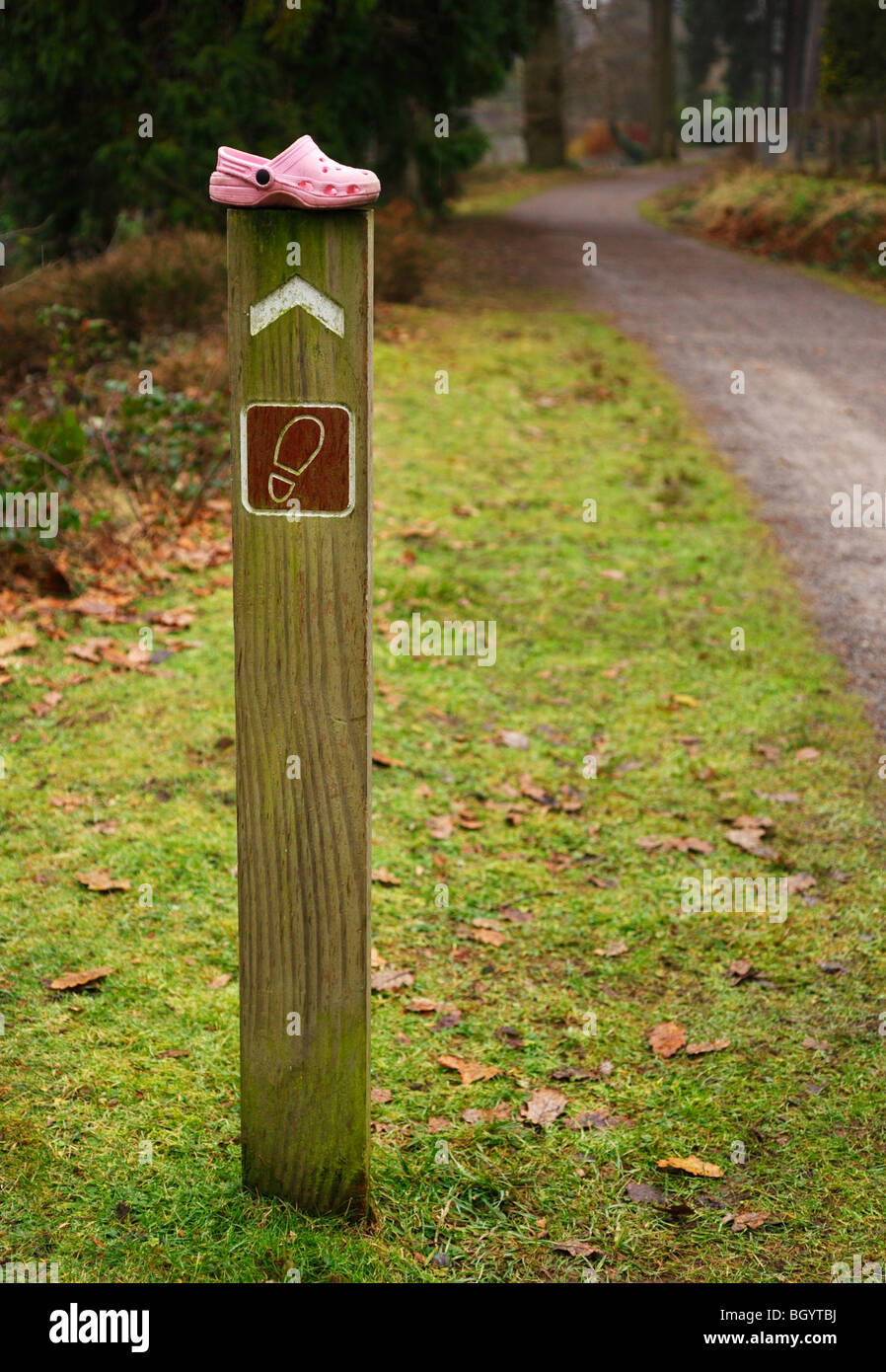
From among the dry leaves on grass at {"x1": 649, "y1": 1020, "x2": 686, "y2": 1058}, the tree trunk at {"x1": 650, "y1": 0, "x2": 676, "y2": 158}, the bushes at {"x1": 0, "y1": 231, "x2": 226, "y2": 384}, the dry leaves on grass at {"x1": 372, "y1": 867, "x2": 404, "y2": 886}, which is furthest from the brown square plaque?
the tree trunk at {"x1": 650, "y1": 0, "x2": 676, "y2": 158}

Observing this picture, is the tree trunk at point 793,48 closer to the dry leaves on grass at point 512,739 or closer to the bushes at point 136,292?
the bushes at point 136,292

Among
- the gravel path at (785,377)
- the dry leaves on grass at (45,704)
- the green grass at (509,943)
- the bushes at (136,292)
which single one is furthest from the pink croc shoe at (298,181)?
the bushes at (136,292)

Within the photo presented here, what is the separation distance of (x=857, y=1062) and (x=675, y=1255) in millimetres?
912

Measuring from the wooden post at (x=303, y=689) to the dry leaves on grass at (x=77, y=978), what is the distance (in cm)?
106

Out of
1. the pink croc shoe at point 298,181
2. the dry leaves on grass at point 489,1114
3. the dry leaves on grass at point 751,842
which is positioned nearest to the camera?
the pink croc shoe at point 298,181

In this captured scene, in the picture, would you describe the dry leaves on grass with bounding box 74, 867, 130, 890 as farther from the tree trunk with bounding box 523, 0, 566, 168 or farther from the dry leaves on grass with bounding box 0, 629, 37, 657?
the tree trunk with bounding box 523, 0, 566, 168

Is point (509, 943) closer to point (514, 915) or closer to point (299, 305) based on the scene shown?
point (514, 915)

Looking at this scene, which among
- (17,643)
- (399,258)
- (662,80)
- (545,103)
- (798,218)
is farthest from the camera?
(662,80)

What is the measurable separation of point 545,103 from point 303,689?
36.3 m

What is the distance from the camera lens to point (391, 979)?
11.7ft

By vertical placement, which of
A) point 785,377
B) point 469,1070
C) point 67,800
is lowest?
point 469,1070

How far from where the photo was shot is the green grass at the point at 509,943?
2590 millimetres

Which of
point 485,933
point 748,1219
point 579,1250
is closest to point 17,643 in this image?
point 485,933

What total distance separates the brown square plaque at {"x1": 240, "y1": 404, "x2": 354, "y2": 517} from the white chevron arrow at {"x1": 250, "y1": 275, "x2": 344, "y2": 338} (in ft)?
0.48
